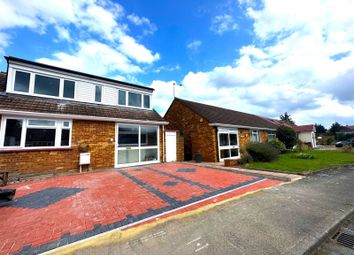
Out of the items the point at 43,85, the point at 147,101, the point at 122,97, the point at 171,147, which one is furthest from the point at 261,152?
the point at 43,85

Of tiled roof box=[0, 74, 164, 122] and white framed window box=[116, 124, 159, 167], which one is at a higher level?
tiled roof box=[0, 74, 164, 122]

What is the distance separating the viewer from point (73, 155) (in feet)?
29.8

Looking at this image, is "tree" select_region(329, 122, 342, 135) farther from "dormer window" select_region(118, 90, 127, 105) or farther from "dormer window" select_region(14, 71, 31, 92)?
"dormer window" select_region(14, 71, 31, 92)

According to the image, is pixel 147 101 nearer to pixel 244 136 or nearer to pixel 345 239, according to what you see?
pixel 244 136

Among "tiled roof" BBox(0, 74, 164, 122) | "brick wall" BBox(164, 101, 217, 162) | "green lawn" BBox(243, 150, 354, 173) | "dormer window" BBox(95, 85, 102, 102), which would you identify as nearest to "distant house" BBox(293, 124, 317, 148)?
"green lawn" BBox(243, 150, 354, 173)

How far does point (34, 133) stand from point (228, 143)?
1353cm

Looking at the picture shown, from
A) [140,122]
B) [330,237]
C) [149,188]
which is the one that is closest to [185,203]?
[149,188]

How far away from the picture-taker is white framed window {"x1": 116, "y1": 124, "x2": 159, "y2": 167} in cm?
1089

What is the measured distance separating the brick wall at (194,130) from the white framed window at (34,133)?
7772 mm

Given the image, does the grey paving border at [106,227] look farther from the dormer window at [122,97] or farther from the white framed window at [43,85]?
the white framed window at [43,85]

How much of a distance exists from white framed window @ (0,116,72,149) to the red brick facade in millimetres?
296

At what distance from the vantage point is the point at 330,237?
3.20m

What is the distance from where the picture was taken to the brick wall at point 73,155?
7660 mm

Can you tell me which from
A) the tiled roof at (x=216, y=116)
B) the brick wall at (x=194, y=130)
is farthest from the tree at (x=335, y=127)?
the brick wall at (x=194, y=130)
